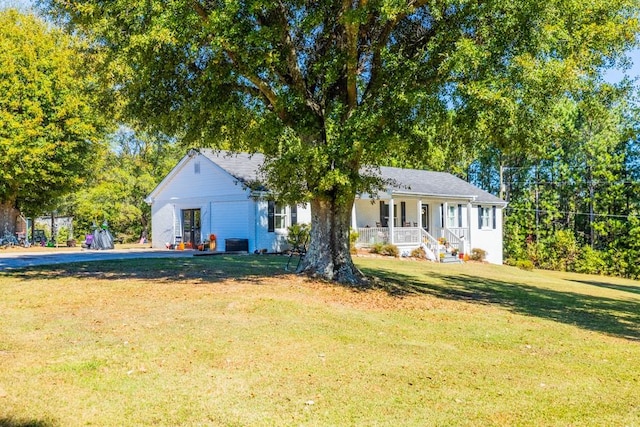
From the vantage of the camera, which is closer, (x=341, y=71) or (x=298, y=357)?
(x=298, y=357)

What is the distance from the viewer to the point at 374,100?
11344 millimetres

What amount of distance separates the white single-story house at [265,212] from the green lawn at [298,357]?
401 inches

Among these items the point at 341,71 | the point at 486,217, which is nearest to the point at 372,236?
the point at 486,217

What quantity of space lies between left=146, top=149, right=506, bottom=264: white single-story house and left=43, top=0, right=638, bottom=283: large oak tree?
7725mm

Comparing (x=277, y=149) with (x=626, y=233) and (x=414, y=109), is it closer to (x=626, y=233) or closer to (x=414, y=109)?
(x=414, y=109)

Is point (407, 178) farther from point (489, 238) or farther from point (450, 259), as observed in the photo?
point (489, 238)

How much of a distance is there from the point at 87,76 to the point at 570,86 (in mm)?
11551

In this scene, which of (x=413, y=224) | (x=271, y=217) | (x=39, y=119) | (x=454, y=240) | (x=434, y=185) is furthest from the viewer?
(x=434, y=185)

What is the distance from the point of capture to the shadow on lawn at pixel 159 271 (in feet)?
43.7

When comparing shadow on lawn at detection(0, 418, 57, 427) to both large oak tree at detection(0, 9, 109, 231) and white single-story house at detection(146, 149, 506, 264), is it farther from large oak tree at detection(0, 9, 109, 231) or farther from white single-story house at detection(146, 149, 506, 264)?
large oak tree at detection(0, 9, 109, 231)

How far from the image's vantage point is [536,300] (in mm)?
13406

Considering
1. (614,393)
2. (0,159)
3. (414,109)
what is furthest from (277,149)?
(0,159)

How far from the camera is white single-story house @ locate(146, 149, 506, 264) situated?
23.3m

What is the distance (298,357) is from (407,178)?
81.5 feet
